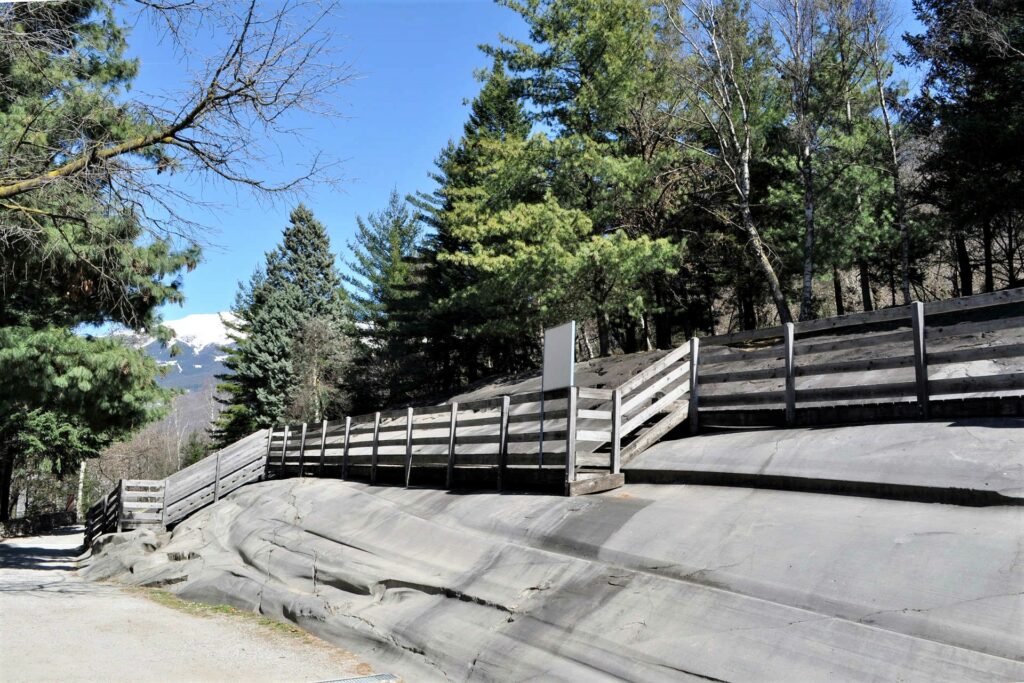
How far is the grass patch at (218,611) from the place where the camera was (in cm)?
834

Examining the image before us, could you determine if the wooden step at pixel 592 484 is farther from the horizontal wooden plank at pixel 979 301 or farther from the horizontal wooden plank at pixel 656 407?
the horizontal wooden plank at pixel 979 301

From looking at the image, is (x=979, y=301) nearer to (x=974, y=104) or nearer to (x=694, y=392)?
(x=694, y=392)

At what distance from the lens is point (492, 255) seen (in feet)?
73.9

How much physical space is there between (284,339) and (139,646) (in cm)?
4089

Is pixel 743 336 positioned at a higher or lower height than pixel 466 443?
higher

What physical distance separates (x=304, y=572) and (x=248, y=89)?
21.0 feet

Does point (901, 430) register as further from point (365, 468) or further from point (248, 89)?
point (365, 468)

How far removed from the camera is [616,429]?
880 centimetres

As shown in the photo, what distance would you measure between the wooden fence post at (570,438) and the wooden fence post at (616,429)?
51 centimetres

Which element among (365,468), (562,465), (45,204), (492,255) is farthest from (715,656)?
(492,255)

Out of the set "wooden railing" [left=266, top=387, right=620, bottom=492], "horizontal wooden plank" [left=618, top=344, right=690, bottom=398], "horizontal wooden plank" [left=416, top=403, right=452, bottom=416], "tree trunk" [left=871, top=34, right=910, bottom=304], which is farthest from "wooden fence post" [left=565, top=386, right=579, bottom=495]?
"tree trunk" [left=871, top=34, right=910, bottom=304]

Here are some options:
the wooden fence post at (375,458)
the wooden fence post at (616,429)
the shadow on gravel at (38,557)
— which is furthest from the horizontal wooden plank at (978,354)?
the shadow on gravel at (38,557)

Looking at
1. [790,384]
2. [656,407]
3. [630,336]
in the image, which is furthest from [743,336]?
[630,336]

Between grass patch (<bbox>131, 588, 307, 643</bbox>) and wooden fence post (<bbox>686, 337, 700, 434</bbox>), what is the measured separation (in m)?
5.54
